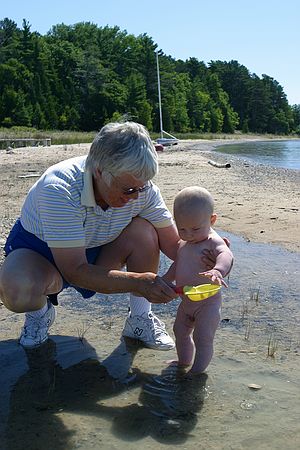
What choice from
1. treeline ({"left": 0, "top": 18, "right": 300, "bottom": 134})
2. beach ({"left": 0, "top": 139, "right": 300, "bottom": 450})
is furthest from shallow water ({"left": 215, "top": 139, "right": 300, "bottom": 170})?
treeline ({"left": 0, "top": 18, "right": 300, "bottom": 134})

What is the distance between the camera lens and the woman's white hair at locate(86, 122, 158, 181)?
2.39 metres

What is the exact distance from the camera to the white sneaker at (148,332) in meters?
3.05

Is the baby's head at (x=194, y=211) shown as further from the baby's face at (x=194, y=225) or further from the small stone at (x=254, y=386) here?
the small stone at (x=254, y=386)

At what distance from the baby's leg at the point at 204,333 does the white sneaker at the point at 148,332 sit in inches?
14.6

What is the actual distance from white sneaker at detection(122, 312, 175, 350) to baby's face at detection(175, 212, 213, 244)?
565 mm

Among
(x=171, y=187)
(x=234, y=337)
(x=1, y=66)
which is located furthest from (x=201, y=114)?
(x=234, y=337)

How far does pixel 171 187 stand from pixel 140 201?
23.4 feet

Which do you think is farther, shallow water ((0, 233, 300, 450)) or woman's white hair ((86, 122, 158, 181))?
woman's white hair ((86, 122, 158, 181))

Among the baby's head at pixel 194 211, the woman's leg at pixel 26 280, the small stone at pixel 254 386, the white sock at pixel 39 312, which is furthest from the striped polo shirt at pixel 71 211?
the small stone at pixel 254 386

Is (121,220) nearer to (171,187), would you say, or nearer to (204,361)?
(204,361)

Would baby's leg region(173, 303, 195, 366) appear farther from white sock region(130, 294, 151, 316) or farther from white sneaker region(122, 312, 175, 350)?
white sock region(130, 294, 151, 316)

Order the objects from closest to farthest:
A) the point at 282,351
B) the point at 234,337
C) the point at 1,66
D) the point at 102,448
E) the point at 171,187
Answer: the point at 102,448, the point at 282,351, the point at 234,337, the point at 171,187, the point at 1,66

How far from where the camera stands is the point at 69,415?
2320mm

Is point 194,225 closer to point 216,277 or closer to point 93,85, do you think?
point 216,277
